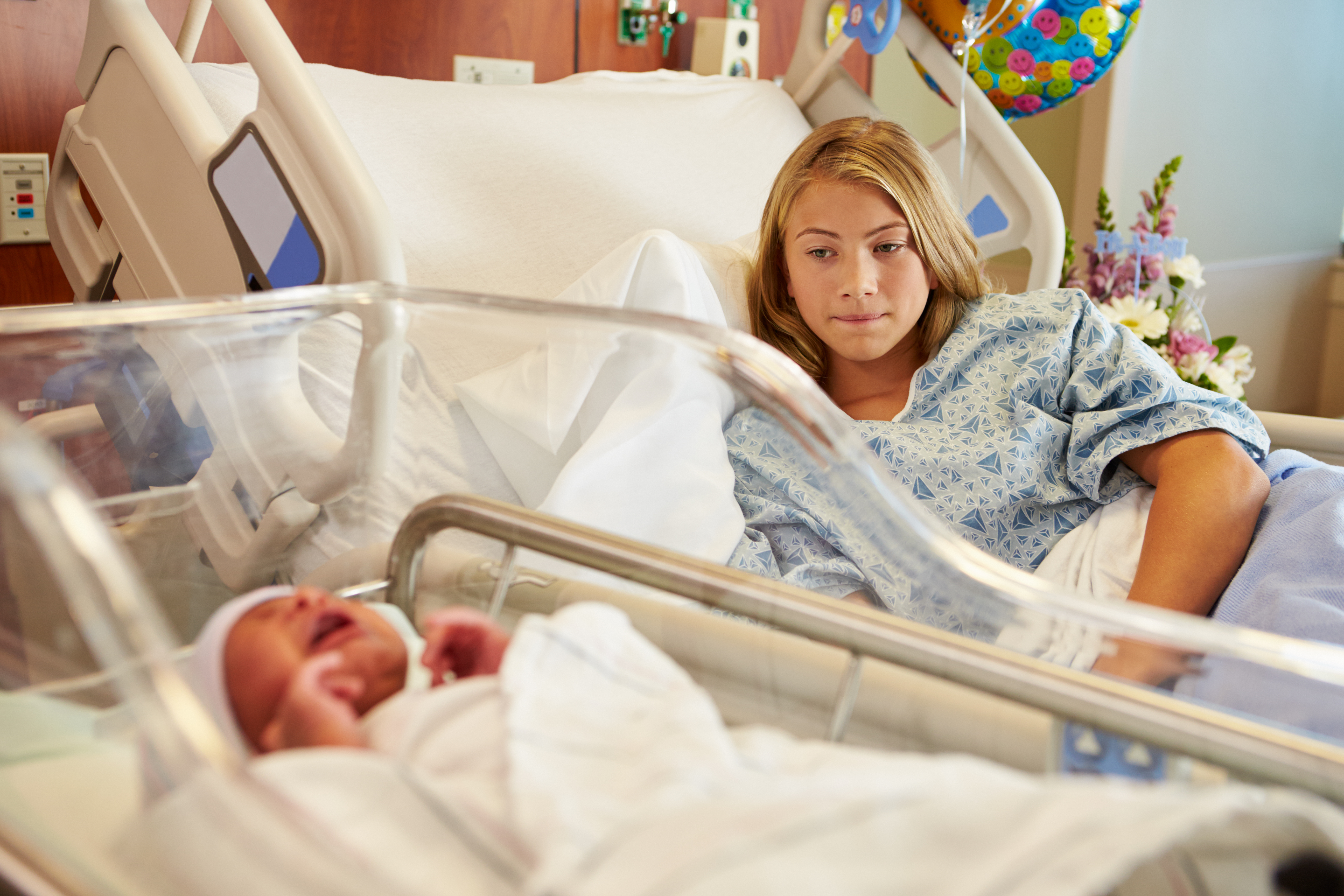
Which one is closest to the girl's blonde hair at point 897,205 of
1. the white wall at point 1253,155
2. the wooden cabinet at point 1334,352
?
the white wall at point 1253,155

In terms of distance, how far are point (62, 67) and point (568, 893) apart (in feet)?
5.26

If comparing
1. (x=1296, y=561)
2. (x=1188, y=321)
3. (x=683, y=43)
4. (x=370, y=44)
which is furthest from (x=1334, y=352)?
(x=370, y=44)

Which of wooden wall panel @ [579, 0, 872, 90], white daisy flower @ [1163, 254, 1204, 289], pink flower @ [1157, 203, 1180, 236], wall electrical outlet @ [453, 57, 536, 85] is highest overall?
wooden wall panel @ [579, 0, 872, 90]

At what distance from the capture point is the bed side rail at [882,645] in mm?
449

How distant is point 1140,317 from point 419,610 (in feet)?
4.72

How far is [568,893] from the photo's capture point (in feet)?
1.15

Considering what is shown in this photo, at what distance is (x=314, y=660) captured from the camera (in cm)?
47

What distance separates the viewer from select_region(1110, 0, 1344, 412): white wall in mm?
3076

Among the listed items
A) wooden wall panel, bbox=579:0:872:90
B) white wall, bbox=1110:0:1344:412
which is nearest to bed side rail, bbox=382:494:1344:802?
wooden wall panel, bbox=579:0:872:90

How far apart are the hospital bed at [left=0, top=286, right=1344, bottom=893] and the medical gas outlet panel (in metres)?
1.02

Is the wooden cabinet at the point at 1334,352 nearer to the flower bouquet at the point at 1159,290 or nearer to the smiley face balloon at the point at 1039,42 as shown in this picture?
the flower bouquet at the point at 1159,290

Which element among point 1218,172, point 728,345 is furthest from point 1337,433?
point 1218,172

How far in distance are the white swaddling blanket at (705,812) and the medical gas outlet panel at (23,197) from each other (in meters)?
1.38

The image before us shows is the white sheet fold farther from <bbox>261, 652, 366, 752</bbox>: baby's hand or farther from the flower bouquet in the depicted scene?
the flower bouquet
